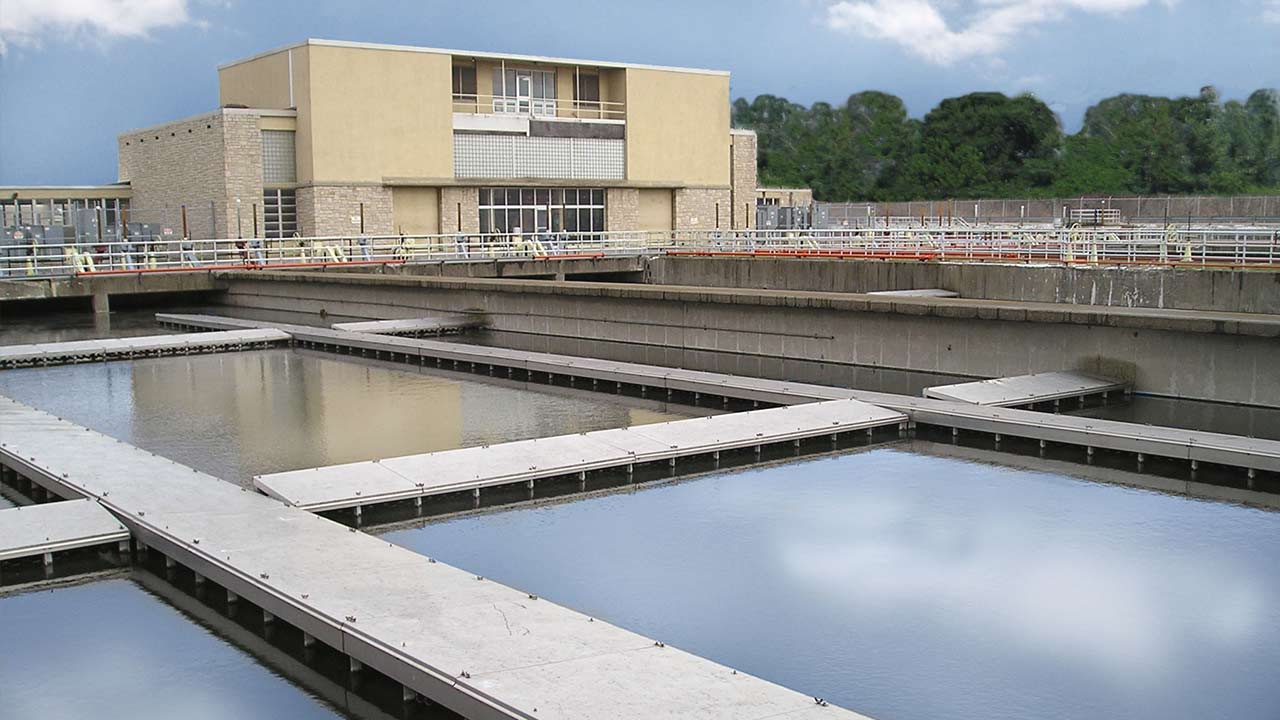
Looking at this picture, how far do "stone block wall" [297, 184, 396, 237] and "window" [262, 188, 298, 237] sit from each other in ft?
1.33

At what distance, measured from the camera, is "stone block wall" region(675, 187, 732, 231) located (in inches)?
2168

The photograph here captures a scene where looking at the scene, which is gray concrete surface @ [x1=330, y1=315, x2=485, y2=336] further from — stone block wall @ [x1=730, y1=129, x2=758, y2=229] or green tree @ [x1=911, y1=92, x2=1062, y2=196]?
green tree @ [x1=911, y1=92, x2=1062, y2=196]

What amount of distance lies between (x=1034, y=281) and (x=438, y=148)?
26.3 meters

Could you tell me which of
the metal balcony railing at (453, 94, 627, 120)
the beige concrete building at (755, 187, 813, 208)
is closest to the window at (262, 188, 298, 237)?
the metal balcony railing at (453, 94, 627, 120)

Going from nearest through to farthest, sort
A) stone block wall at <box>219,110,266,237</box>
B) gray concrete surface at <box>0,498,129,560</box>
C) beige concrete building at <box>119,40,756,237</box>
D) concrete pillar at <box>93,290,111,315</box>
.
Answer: gray concrete surface at <box>0,498,129,560</box>, concrete pillar at <box>93,290,111,315</box>, stone block wall at <box>219,110,266,237</box>, beige concrete building at <box>119,40,756,237</box>

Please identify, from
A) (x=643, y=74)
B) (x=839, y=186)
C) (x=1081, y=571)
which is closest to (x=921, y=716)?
(x=1081, y=571)

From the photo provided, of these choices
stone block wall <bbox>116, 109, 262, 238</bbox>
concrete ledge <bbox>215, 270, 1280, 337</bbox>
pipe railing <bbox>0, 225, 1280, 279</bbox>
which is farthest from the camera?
stone block wall <bbox>116, 109, 262, 238</bbox>

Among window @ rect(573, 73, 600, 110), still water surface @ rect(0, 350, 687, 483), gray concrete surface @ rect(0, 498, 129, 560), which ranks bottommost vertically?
still water surface @ rect(0, 350, 687, 483)

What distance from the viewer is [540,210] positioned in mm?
51312

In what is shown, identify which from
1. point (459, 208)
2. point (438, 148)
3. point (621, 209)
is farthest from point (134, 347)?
point (621, 209)

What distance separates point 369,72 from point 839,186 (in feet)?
214

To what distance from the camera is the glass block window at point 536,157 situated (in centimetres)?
4906

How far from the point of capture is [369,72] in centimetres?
4653

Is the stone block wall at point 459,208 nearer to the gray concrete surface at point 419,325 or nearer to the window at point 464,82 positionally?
the window at point 464,82
